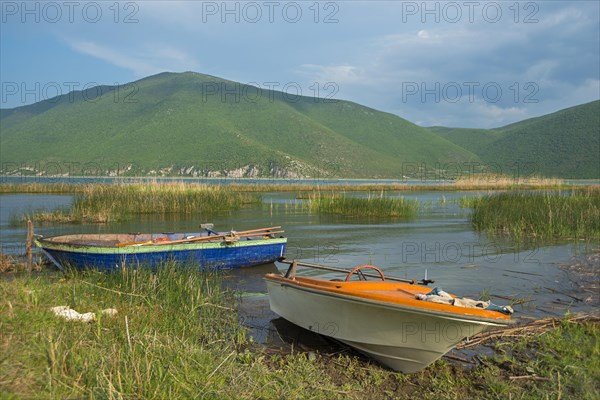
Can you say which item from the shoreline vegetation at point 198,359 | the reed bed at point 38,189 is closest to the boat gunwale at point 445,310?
the shoreline vegetation at point 198,359

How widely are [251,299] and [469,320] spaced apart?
546cm

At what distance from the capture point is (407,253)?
16312 millimetres

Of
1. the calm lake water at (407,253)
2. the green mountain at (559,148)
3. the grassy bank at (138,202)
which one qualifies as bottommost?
the calm lake water at (407,253)

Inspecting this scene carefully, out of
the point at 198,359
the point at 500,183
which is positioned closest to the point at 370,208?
the point at 198,359

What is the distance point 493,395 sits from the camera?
5516 mm

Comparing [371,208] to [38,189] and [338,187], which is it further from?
[38,189]

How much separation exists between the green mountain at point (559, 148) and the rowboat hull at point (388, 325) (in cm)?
14276

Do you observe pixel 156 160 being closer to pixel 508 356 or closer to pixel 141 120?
pixel 141 120

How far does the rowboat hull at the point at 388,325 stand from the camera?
18.8ft

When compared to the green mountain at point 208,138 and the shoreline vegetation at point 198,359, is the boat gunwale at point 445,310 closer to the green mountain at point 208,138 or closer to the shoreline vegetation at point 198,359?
the shoreline vegetation at point 198,359

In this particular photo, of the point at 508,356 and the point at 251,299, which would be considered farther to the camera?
the point at 251,299

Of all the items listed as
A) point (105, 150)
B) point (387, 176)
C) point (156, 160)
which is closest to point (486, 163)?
point (387, 176)

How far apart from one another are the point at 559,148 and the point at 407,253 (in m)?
165

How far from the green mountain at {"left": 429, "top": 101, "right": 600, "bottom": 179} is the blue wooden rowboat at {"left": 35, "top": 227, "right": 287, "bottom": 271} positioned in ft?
452
